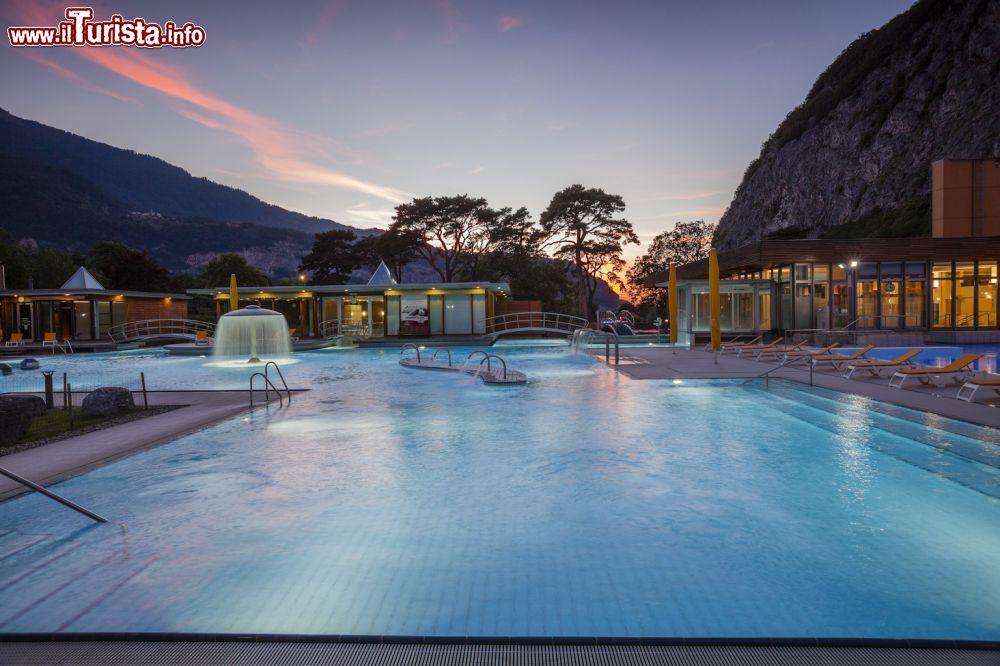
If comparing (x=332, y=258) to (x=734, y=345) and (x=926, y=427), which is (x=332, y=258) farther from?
(x=926, y=427)

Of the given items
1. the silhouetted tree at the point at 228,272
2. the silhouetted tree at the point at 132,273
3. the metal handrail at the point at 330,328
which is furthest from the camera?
the silhouetted tree at the point at 228,272

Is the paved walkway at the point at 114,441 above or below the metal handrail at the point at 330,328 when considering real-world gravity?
below

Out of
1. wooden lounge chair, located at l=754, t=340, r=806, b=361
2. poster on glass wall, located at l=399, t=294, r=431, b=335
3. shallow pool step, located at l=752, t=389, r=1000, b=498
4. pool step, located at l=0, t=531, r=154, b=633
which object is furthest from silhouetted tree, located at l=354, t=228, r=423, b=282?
pool step, located at l=0, t=531, r=154, b=633

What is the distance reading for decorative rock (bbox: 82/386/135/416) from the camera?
9844 millimetres

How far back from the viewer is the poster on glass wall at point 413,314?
3209cm

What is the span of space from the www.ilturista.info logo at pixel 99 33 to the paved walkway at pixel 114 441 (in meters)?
9.50

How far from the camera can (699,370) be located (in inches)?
554

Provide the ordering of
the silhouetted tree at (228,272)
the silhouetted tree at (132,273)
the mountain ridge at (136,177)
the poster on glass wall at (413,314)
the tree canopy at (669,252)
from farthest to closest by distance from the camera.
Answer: the mountain ridge at (136,177)
the silhouetted tree at (228,272)
the silhouetted tree at (132,273)
the tree canopy at (669,252)
the poster on glass wall at (413,314)

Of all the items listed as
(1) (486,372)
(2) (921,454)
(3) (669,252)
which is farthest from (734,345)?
(3) (669,252)

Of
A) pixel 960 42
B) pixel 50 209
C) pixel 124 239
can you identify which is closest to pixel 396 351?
pixel 960 42

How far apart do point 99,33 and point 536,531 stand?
16691 mm

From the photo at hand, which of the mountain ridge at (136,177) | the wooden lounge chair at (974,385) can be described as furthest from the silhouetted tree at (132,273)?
the mountain ridge at (136,177)

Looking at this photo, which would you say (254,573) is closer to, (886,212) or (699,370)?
(699,370)

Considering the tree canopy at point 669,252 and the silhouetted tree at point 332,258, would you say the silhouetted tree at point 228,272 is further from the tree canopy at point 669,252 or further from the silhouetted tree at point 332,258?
the tree canopy at point 669,252
